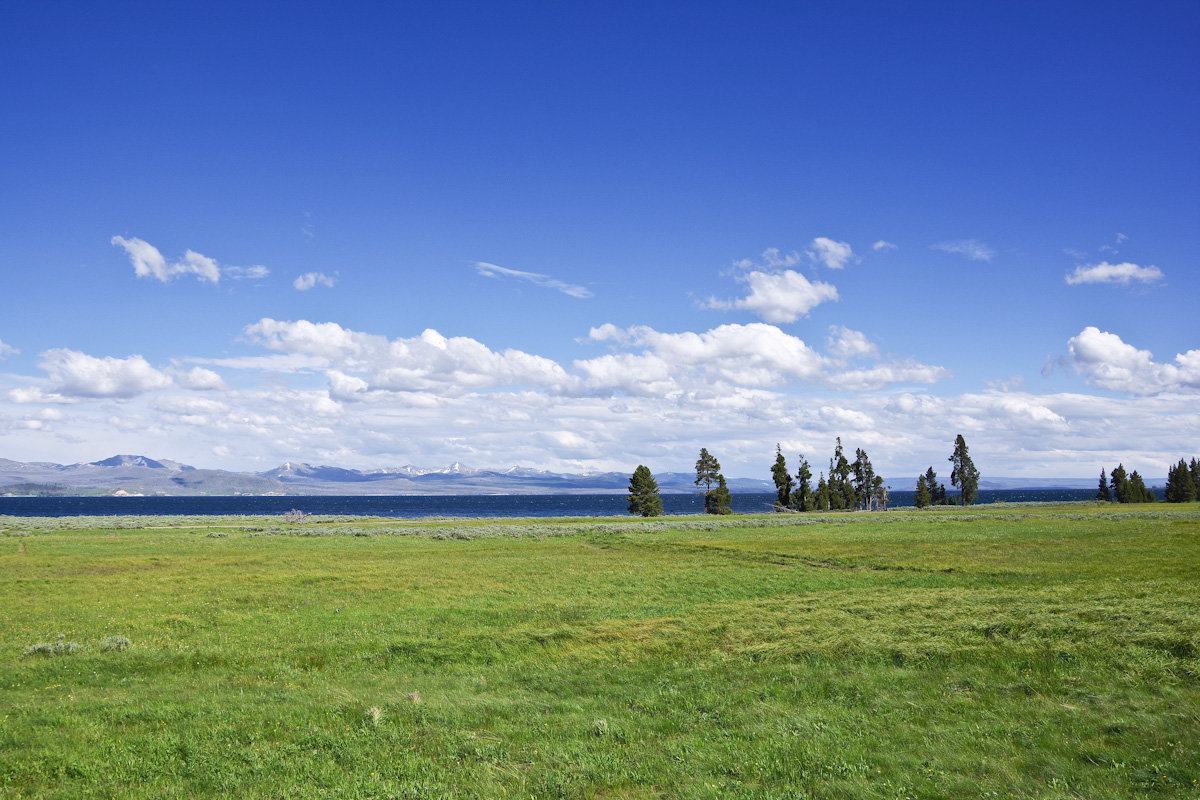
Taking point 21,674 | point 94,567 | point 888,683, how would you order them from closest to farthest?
point 888,683
point 21,674
point 94,567

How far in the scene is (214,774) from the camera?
12.3m

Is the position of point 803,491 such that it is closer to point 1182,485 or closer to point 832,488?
point 832,488

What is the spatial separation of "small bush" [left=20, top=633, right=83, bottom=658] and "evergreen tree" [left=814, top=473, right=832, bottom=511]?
145 meters

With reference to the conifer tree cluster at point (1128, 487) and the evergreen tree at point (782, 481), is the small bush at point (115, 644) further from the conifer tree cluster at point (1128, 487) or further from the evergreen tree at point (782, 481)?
the conifer tree cluster at point (1128, 487)

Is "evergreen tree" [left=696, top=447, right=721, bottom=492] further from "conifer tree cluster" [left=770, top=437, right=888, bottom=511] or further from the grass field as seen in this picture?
the grass field

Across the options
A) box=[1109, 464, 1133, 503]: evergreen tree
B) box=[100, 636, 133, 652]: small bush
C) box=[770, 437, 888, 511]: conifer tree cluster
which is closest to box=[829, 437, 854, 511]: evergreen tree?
box=[770, 437, 888, 511]: conifer tree cluster

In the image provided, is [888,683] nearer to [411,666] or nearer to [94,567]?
[411,666]

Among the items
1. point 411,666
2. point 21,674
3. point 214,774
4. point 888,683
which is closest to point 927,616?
point 888,683

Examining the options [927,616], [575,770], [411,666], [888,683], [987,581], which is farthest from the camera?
[987,581]

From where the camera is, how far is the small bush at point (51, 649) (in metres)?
20.6

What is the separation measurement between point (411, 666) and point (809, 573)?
25596 millimetres

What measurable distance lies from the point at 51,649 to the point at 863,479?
160 meters

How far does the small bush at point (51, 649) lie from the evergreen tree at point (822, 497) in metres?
145

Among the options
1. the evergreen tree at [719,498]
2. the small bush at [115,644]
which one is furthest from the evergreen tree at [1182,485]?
the small bush at [115,644]
